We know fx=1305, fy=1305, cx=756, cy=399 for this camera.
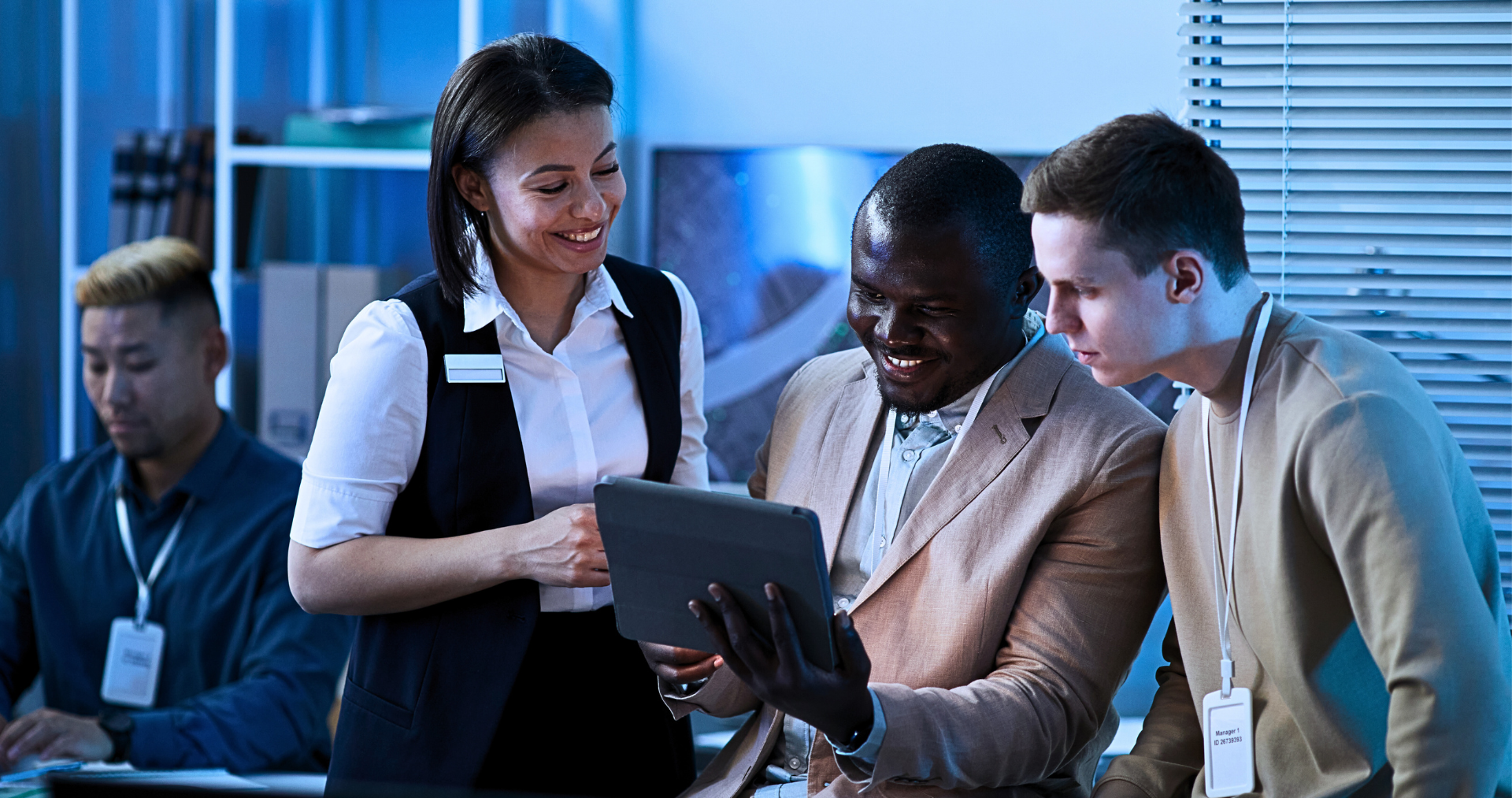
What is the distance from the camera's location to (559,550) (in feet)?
5.11

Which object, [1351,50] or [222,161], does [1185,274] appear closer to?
[1351,50]

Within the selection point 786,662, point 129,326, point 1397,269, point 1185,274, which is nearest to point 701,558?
point 786,662

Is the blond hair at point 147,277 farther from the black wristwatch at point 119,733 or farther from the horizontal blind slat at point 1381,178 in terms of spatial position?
the horizontal blind slat at point 1381,178

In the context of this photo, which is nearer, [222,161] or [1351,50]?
[1351,50]

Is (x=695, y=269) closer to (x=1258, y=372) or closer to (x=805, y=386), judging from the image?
(x=805, y=386)

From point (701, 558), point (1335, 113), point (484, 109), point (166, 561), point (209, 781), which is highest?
point (1335, 113)

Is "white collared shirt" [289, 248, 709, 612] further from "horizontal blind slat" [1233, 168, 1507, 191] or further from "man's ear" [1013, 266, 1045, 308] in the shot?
"horizontal blind slat" [1233, 168, 1507, 191]

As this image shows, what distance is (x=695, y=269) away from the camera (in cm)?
351

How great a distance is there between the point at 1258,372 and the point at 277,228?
2.95 m

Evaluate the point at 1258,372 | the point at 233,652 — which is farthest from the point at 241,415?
the point at 1258,372

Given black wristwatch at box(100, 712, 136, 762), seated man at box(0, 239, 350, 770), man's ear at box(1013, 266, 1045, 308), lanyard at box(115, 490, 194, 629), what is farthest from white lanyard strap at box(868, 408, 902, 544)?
lanyard at box(115, 490, 194, 629)

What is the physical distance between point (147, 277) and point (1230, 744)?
2.45 metres

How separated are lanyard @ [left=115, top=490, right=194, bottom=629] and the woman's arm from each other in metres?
1.22

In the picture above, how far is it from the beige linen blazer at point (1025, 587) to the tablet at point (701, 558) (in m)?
0.27
